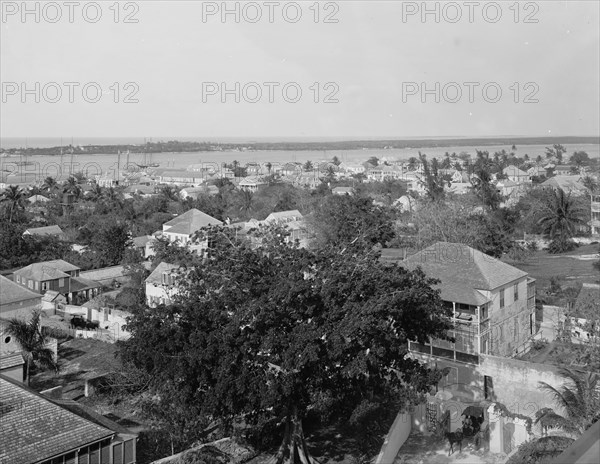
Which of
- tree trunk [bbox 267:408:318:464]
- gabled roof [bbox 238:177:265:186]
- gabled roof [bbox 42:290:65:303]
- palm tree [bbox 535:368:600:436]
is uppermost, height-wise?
gabled roof [bbox 238:177:265:186]

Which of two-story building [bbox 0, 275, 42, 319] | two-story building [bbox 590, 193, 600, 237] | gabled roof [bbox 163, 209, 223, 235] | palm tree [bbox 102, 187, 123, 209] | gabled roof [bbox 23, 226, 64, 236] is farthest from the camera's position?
palm tree [bbox 102, 187, 123, 209]

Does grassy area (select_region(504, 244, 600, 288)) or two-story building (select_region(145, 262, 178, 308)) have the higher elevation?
two-story building (select_region(145, 262, 178, 308))

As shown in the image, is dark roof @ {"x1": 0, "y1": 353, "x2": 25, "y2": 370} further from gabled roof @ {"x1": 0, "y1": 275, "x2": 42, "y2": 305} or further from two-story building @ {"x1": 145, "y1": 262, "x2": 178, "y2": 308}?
two-story building @ {"x1": 145, "y1": 262, "x2": 178, "y2": 308}

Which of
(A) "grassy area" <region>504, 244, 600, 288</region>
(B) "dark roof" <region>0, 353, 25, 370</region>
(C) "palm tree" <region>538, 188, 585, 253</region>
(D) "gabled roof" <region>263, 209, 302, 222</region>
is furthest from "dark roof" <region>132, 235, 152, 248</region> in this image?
(C) "palm tree" <region>538, 188, 585, 253</region>

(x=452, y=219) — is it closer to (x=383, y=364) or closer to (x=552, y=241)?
(x=552, y=241)

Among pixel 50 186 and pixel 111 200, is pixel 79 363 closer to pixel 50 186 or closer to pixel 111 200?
pixel 111 200

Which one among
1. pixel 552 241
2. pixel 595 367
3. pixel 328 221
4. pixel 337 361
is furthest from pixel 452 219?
pixel 337 361

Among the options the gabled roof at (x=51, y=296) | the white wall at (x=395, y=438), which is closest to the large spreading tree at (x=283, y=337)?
the white wall at (x=395, y=438)
